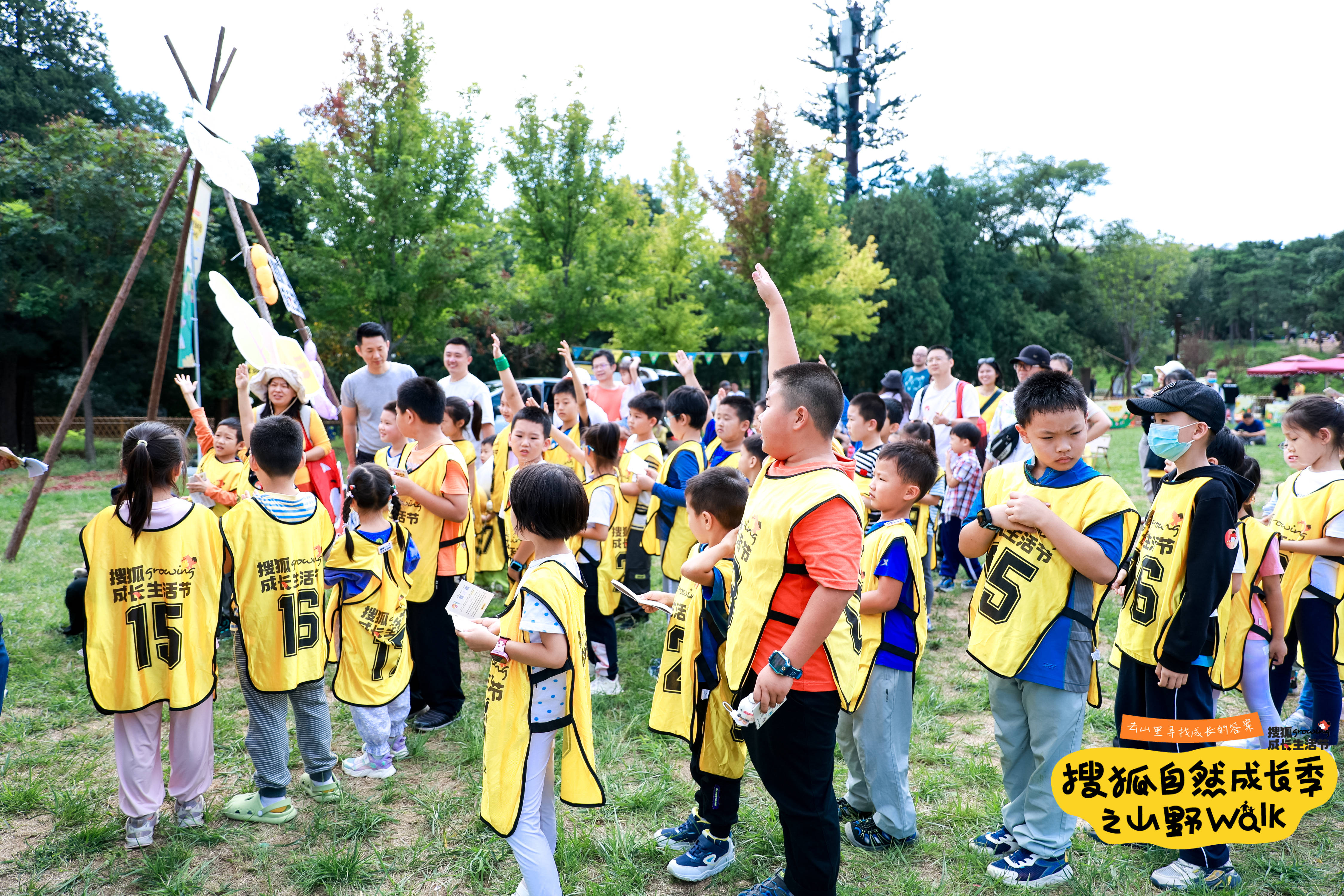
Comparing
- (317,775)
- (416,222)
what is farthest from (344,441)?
(416,222)

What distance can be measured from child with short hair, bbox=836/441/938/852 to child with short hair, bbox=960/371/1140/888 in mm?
287

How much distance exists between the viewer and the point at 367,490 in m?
3.69

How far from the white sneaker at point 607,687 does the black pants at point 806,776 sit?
2435 mm

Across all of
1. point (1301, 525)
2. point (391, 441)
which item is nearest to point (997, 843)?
point (1301, 525)

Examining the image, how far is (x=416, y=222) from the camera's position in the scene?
1465 cm

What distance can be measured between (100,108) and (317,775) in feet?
74.0

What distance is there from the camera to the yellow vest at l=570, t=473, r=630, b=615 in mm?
4879

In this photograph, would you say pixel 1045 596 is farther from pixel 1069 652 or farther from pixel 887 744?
pixel 887 744

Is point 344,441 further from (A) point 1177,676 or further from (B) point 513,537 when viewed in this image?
(A) point 1177,676

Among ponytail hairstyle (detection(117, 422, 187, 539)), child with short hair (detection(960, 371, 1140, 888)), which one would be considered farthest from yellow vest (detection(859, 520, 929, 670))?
ponytail hairstyle (detection(117, 422, 187, 539))

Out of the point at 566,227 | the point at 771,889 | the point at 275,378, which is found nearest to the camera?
the point at 771,889

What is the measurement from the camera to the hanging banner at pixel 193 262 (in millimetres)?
6836

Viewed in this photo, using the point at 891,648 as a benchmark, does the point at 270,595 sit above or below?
above

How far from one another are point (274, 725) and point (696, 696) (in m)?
1.80
